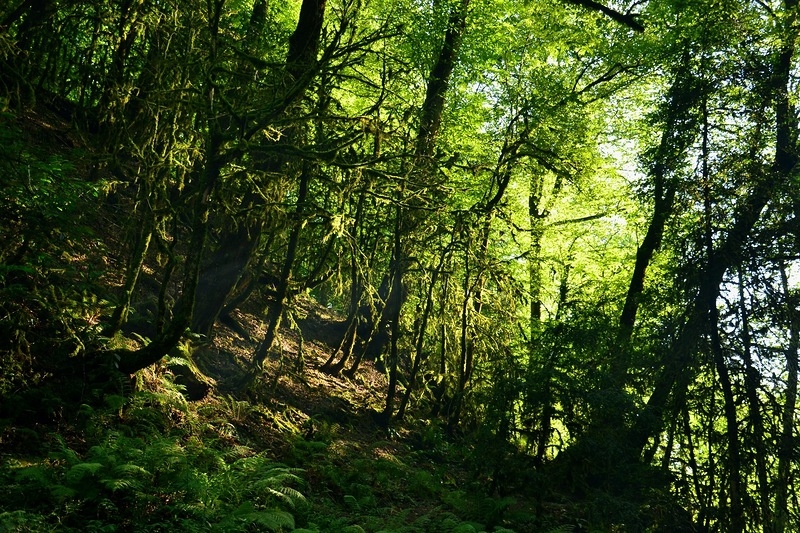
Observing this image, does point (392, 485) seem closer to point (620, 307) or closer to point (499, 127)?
point (620, 307)

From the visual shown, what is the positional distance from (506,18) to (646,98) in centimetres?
390

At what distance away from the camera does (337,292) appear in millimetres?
10344

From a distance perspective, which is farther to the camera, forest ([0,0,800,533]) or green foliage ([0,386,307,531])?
forest ([0,0,800,533])

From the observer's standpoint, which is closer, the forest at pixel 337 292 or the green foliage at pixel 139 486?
the green foliage at pixel 139 486

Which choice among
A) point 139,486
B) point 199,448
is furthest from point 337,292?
point 139,486

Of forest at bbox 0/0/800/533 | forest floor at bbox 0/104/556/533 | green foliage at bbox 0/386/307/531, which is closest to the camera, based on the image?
green foliage at bbox 0/386/307/531

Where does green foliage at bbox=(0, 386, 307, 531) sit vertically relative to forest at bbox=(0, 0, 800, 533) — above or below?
below

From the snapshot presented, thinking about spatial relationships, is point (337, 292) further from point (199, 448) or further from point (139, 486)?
point (139, 486)

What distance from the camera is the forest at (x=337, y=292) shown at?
23.3 ft

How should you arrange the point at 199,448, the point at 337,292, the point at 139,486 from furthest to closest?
the point at 337,292
the point at 199,448
the point at 139,486

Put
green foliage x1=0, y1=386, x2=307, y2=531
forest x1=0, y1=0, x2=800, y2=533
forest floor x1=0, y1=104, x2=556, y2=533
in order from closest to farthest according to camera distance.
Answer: green foliage x1=0, y1=386, x2=307, y2=531, forest floor x1=0, y1=104, x2=556, y2=533, forest x1=0, y1=0, x2=800, y2=533

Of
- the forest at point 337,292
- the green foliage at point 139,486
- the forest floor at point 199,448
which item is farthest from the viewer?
the forest at point 337,292

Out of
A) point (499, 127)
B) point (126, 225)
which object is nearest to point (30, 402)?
point (126, 225)

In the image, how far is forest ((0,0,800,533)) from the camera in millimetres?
7109
